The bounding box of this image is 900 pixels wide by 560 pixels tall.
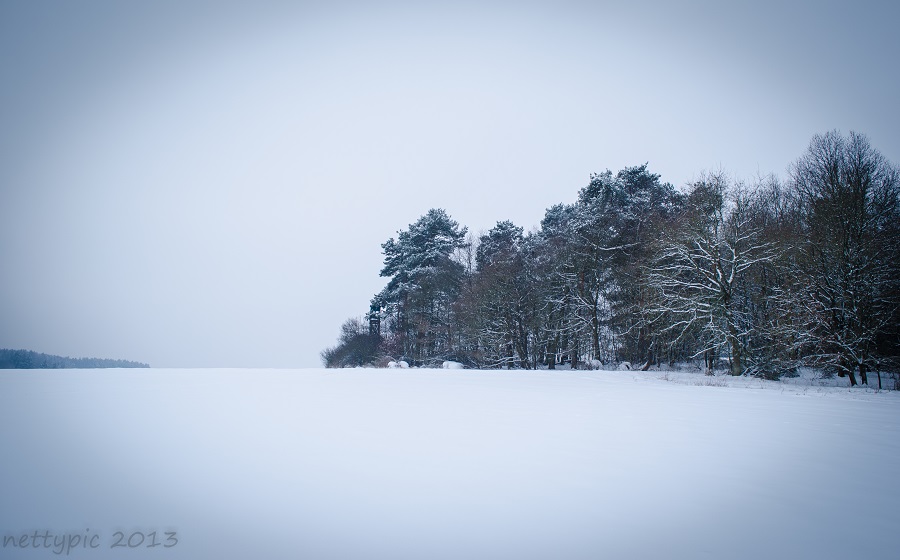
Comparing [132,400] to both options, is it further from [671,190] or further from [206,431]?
[671,190]

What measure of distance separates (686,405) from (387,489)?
7.50 meters

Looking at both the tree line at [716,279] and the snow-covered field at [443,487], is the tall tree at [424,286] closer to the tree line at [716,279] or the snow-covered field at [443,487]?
the tree line at [716,279]

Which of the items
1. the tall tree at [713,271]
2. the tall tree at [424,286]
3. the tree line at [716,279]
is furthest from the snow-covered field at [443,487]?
the tall tree at [424,286]

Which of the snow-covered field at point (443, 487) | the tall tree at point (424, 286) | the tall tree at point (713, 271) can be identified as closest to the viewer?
the snow-covered field at point (443, 487)

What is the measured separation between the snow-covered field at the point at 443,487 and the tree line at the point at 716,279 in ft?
43.4

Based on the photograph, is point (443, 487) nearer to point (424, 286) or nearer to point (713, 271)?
point (713, 271)

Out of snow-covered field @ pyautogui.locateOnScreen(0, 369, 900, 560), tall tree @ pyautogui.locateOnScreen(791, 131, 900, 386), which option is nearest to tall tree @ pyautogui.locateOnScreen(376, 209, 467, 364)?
tall tree @ pyautogui.locateOnScreen(791, 131, 900, 386)

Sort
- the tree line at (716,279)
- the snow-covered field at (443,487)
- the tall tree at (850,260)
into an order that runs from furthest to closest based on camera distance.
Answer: the tree line at (716,279) → the tall tree at (850,260) → the snow-covered field at (443,487)

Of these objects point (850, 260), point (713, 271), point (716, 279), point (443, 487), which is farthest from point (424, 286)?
point (443, 487)

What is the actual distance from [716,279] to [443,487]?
20423 millimetres

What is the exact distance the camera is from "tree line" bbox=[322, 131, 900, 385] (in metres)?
16.2

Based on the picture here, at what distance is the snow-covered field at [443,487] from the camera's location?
2.38 meters

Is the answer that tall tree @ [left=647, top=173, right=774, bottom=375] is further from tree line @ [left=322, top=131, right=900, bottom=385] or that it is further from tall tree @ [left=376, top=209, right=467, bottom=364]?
tall tree @ [left=376, top=209, right=467, bottom=364]

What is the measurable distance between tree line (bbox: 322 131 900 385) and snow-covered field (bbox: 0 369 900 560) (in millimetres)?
13240
